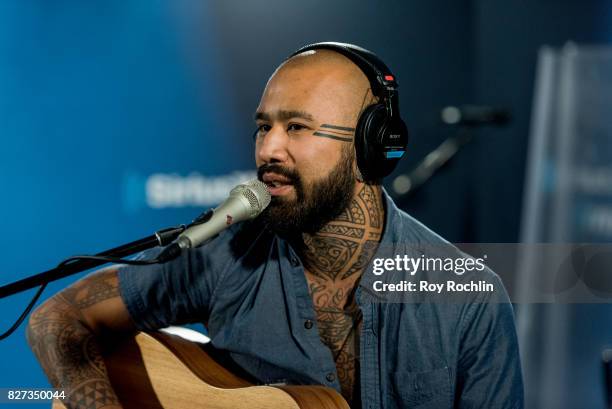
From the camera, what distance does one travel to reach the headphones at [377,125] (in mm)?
1824

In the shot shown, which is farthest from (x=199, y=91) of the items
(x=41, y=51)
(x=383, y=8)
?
(x=383, y=8)

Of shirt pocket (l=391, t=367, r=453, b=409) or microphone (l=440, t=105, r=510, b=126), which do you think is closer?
shirt pocket (l=391, t=367, r=453, b=409)

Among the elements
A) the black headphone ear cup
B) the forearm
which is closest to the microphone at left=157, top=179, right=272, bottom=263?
the black headphone ear cup

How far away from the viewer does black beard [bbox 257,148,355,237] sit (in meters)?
1.81

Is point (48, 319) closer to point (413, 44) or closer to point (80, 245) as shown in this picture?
point (80, 245)

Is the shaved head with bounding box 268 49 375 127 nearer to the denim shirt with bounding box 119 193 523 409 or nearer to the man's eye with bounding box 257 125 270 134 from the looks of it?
the man's eye with bounding box 257 125 270 134

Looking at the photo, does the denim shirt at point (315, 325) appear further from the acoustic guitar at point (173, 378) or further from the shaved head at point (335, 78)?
the shaved head at point (335, 78)

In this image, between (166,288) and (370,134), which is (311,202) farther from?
(166,288)

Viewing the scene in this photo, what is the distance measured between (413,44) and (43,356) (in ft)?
7.86

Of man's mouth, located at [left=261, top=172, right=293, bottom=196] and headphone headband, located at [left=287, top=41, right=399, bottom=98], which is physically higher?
headphone headband, located at [left=287, top=41, right=399, bottom=98]

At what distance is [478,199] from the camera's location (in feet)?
13.2

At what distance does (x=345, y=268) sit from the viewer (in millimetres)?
1938

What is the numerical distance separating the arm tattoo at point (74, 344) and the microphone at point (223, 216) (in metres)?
0.58

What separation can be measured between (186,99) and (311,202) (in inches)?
60.4
